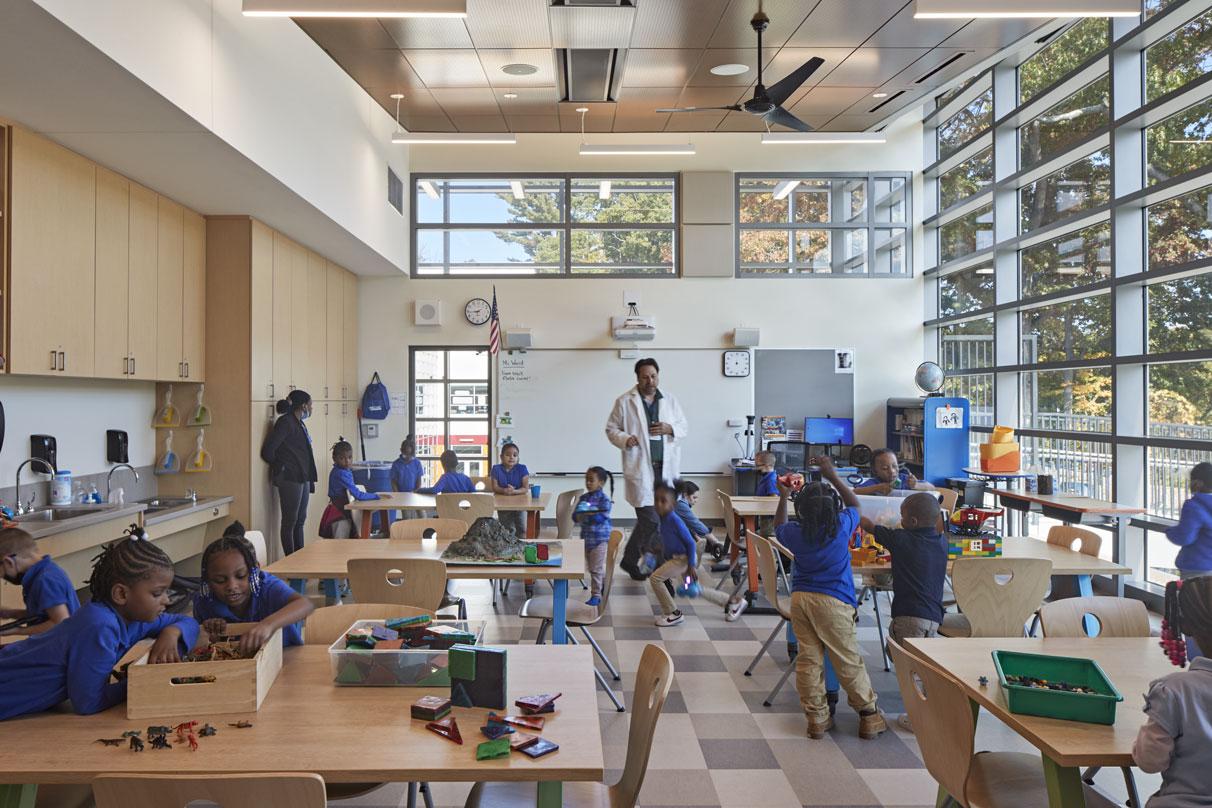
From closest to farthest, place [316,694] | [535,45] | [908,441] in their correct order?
[316,694] < [535,45] < [908,441]

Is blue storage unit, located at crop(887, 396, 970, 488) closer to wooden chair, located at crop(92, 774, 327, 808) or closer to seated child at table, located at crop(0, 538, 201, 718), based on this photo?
seated child at table, located at crop(0, 538, 201, 718)

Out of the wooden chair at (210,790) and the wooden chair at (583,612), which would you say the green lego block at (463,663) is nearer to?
the wooden chair at (210,790)

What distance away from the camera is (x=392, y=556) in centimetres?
405

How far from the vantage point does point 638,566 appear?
6160 mm

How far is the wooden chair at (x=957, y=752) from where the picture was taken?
2.17 meters

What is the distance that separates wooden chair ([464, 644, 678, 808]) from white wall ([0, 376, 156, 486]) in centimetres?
420

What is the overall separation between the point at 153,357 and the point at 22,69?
8.15 ft

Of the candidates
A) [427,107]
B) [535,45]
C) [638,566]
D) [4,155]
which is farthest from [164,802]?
[427,107]

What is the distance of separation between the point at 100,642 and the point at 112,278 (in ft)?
13.3

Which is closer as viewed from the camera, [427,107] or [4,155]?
[4,155]

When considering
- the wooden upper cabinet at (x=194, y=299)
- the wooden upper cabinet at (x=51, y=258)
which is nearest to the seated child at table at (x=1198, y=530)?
the wooden upper cabinet at (x=51, y=258)

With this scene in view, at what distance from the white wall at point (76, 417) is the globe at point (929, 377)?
7444mm

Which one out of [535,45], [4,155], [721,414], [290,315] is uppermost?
[535,45]

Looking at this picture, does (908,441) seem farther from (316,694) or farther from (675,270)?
(316,694)
